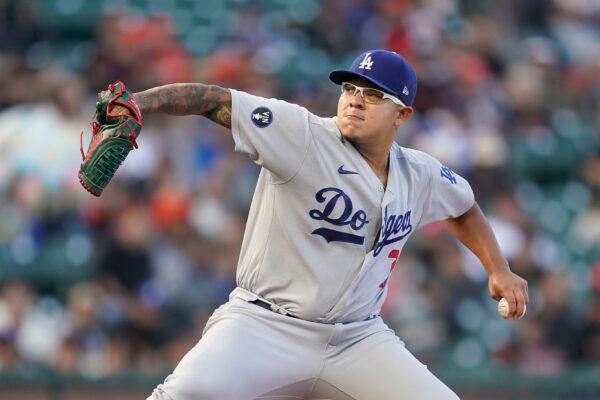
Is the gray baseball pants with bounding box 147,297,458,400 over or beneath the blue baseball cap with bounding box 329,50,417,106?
beneath

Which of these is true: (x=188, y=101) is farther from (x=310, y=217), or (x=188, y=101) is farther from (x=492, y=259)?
(x=492, y=259)

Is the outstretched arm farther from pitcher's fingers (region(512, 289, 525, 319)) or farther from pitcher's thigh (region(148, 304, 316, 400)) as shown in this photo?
pitcher's thigh (region(148, 304, 316, 400))

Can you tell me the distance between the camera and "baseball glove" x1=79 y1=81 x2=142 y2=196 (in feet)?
13.6

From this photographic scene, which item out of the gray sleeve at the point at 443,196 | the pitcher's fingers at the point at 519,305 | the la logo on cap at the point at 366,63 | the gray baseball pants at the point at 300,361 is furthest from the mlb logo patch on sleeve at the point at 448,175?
the gray baseball pants at the point at 300,361

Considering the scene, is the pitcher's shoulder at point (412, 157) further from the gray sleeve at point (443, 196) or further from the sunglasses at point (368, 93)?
the sunglasses at point (368, 93)

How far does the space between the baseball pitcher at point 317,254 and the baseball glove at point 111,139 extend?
365 millimetres

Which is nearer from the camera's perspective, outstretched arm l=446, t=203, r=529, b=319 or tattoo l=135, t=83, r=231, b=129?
tattoo l=135, t=83, r=231, b=129

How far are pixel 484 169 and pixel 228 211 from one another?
2303 mm

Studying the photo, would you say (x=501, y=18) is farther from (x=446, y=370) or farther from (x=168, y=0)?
(x=446, y=370)

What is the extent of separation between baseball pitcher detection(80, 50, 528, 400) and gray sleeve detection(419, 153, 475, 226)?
274mm

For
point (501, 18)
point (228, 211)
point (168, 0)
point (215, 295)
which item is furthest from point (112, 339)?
point (501, 18)

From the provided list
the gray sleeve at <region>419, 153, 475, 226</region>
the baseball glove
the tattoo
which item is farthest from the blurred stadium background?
the baseball glove

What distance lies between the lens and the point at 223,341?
14.9 feet

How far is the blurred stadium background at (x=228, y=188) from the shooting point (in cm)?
823
